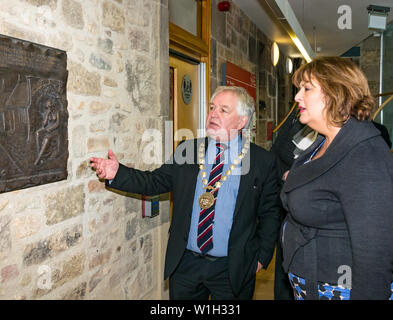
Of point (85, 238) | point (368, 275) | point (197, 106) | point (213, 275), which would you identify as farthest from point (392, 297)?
point (197, 106)

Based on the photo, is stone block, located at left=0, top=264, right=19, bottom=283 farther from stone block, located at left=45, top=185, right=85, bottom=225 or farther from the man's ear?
the man's ear

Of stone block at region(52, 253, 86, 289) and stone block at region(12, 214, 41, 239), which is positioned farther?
stone block at region(52, 253, 86, 289)

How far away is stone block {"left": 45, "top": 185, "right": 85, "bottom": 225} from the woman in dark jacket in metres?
0.98

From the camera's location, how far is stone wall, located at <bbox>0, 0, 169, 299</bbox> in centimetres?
150

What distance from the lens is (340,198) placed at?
1264 mm

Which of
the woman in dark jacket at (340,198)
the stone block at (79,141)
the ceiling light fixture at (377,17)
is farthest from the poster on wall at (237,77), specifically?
the woman in dark jacket at (340,198)

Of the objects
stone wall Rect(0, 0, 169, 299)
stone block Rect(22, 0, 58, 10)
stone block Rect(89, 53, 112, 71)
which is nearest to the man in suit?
stone wall Rect(0, 0, 169, 299)

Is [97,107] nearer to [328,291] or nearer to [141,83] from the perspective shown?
[141,83]

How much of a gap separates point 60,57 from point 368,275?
4.84ft

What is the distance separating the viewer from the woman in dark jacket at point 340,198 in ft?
3.91

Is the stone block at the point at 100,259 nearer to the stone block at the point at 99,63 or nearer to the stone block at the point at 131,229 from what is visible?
the stone block at the point at 131,229

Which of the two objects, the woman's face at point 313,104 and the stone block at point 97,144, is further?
the stone block at point 97,144

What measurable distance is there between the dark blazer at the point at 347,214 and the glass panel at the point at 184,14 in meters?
2.32

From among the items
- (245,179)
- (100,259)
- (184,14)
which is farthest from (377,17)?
(100,259)
